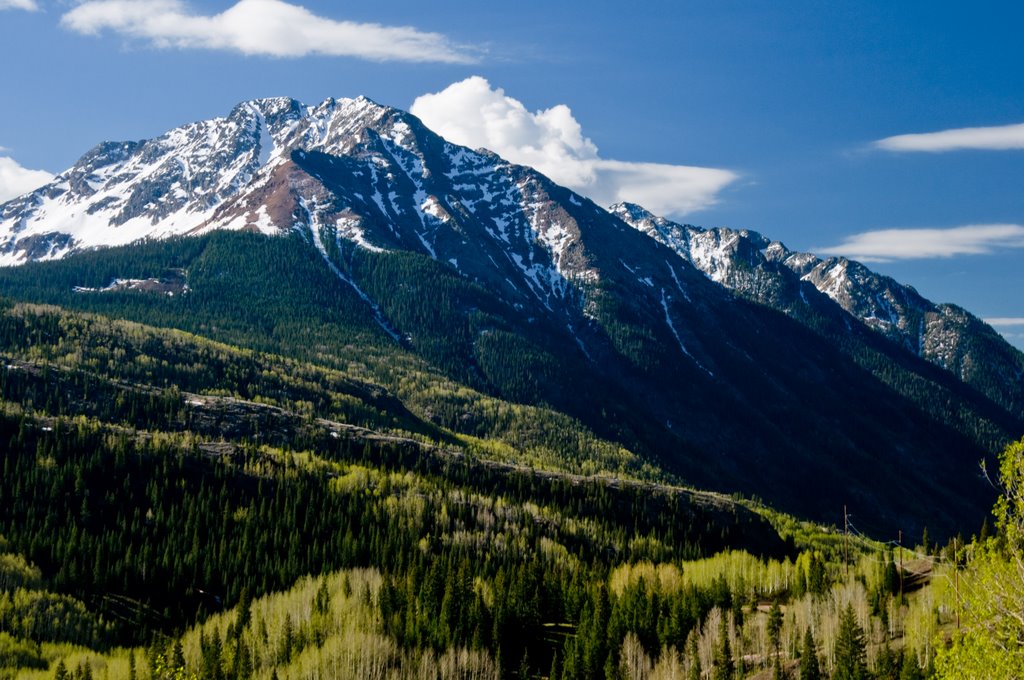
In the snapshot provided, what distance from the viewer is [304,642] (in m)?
128

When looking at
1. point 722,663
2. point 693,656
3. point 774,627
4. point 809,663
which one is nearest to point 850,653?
point 809,663

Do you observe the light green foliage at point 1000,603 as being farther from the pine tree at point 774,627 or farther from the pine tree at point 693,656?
the pine tree at point 774,627

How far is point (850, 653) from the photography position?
330 ft

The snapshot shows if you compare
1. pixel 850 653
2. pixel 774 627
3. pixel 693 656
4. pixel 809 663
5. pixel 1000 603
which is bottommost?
pixel 693 656

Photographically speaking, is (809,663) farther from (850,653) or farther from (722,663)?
(722,663)

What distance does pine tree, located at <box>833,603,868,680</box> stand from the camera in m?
98.8

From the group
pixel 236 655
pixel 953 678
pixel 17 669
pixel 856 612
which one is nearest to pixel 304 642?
pixel 236 655

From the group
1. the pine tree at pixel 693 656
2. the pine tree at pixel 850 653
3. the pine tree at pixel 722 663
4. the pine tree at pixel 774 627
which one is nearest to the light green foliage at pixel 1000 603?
the pine tree at pixel 850 653

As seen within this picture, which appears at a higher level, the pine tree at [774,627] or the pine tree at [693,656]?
the pine tree at [774,627]

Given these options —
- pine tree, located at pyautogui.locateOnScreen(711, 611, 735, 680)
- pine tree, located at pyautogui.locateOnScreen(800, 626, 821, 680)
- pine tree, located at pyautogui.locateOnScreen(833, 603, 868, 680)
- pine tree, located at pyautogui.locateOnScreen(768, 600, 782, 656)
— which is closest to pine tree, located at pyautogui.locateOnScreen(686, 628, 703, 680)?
pine tree, located at pyautogui.locateOnScreen(711, 611, 735, 680)

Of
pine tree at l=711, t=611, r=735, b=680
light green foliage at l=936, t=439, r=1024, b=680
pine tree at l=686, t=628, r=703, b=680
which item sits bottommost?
pine tree at l=686, t=628, r=703, b=680

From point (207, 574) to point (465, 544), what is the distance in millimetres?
47680

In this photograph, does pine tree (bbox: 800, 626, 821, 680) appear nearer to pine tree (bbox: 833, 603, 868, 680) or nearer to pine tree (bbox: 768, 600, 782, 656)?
pine tree (bbox: 833, 603, 868, 680)

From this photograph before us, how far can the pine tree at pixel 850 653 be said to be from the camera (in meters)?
98.8
